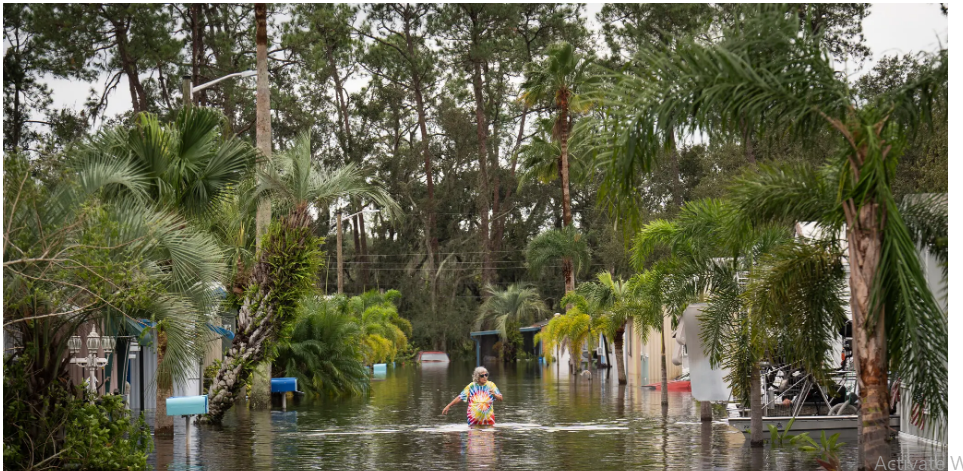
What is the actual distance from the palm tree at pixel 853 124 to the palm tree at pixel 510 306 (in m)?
62.8

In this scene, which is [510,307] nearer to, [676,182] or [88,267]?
[676,182]

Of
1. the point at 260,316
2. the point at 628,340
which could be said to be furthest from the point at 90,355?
the point at 628,340

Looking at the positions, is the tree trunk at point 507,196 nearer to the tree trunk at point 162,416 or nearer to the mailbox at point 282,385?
the mailbox at point 282,385

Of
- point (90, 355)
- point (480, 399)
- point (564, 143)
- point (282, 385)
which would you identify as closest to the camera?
point (90, 355)

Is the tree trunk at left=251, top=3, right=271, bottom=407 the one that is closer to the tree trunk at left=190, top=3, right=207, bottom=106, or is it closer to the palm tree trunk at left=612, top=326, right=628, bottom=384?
the palm tree trunk at left=612, top=326, right=628, bottom=384

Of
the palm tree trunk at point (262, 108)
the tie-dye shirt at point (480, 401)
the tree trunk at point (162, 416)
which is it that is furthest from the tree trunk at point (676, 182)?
the tree trunk at point (162, 416)

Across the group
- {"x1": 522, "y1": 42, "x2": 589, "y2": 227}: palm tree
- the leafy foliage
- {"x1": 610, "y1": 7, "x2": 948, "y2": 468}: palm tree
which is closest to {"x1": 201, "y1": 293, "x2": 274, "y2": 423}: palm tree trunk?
{"x1": 610, "y1": 7, "x2": 948, "y2": 468}: palm tree

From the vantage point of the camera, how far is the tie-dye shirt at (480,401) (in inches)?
784

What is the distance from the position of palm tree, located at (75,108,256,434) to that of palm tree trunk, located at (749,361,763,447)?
25.9 feet

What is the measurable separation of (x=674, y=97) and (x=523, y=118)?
6121 cm

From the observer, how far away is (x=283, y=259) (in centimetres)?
2052

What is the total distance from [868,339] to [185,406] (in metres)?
13.8

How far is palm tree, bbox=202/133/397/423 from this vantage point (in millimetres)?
20219

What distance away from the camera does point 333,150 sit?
66.6 metres
